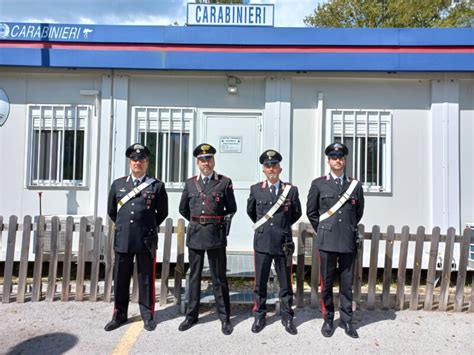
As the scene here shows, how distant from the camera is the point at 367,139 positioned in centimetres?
587

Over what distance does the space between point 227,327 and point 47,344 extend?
5.66 feet

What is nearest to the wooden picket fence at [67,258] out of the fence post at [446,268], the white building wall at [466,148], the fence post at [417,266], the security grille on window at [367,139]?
the fence post at [417,266]

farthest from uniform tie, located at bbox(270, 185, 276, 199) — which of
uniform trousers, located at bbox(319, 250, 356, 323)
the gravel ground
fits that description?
the gravel ground

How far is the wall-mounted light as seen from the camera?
5.82 m

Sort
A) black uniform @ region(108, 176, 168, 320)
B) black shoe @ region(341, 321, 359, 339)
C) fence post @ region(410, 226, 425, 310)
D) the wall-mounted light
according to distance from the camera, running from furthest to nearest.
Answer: the wall-mounted light → fence post @ region(410, 226, 425, 310) → black uniform @ region(108, 176, 168, 320) → black shoe @ region(341, 321, 359, 339)

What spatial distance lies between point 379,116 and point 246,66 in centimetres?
220

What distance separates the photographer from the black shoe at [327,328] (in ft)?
12.5

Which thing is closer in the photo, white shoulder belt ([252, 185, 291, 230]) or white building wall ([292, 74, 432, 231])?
white shoulder belt ([252, 185, 291, 230])

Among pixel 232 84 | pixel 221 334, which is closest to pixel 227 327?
pixel 221 334

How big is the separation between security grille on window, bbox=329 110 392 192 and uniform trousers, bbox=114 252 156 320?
3.39m

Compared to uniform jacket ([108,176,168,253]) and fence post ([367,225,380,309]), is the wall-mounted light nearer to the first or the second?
uniform jacket ([108,176,168,253])

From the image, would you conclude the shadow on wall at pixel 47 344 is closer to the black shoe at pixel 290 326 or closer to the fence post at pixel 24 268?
the fence post at pixel 24 268

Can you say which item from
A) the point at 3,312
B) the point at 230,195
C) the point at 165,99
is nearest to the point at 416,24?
the point at 165,99

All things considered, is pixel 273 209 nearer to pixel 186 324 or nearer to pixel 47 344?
pixel 186 324
